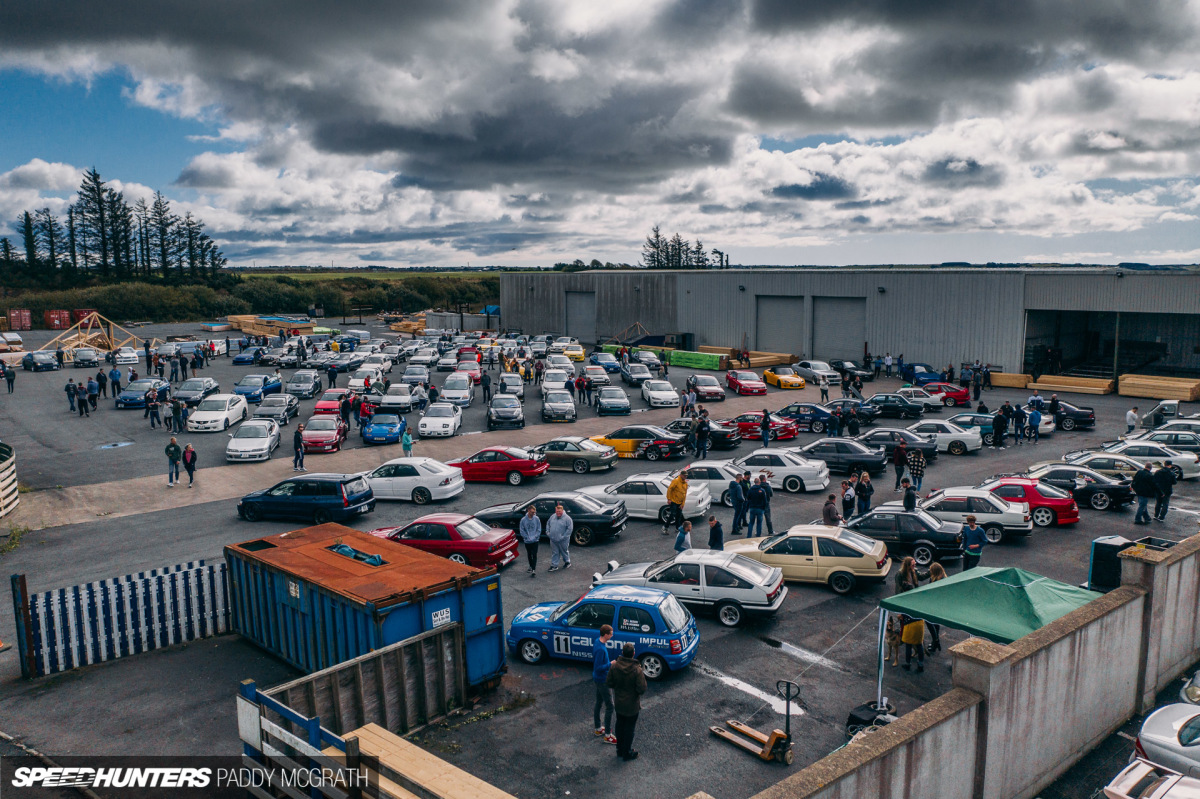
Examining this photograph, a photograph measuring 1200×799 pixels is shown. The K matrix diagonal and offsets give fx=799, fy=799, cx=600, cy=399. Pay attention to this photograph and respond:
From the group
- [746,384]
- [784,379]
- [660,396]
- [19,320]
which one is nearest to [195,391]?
[660,396]

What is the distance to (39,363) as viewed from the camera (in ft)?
175

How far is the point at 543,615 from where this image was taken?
1277 centimetres

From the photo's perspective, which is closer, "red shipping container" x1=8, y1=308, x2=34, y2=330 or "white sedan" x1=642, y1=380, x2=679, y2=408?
"white sedan" x1=642, y1=380, x2=679, y2=408

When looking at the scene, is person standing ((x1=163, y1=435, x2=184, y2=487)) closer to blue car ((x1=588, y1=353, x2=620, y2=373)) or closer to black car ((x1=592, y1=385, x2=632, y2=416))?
black car ((x1=592, y1=385, x2=632, y2=416))

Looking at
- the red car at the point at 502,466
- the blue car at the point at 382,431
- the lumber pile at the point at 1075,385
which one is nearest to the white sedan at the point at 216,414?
the blue car at the point at 382,431

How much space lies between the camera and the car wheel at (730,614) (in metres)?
13.6

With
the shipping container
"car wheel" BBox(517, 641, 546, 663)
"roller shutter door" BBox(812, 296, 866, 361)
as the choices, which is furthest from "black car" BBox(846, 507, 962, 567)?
"roller shutter door" BBox(812, 296, 866, 361)

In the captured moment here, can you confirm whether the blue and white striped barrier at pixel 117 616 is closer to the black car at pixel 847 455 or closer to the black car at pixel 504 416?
the black car at pixel 847 455

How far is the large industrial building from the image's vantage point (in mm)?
42469

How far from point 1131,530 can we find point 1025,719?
13.2 m

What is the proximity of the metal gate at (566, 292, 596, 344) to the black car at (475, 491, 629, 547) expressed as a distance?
53.7 meters

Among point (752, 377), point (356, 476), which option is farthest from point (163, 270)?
point (356, 476)

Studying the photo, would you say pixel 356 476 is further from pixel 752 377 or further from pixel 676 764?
pixel 752 377

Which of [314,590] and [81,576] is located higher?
[314,590]
